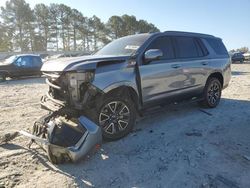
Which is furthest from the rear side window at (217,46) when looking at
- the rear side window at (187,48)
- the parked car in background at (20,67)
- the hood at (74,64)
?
the parked car in background at (20,67)

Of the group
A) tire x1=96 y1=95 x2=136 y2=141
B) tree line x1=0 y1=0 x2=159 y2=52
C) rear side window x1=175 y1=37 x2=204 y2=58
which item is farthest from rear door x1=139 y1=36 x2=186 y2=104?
tree line x1=0 y1=0 x2=159 y2=52

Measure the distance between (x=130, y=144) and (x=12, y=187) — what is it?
215cm

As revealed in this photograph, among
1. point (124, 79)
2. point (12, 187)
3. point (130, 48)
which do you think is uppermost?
point (130, 48)

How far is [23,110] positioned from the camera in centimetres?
805

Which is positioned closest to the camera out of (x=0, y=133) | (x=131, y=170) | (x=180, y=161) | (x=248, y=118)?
(x=131, y=170)

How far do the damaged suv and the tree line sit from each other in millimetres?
52170

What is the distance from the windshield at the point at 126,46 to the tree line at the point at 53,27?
170ft

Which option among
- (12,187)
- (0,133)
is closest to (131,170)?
(12,187)

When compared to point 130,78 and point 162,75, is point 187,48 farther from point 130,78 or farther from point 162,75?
point 130,78

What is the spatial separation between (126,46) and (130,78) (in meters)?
0.99

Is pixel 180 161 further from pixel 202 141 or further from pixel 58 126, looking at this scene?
pixel 58 126

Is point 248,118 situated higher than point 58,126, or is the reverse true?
point 58,126

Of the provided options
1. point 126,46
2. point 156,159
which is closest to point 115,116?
point 156,159

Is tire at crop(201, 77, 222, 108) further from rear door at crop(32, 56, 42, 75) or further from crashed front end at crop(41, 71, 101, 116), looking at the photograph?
rear door at crop(32, 56, 42, 75)
